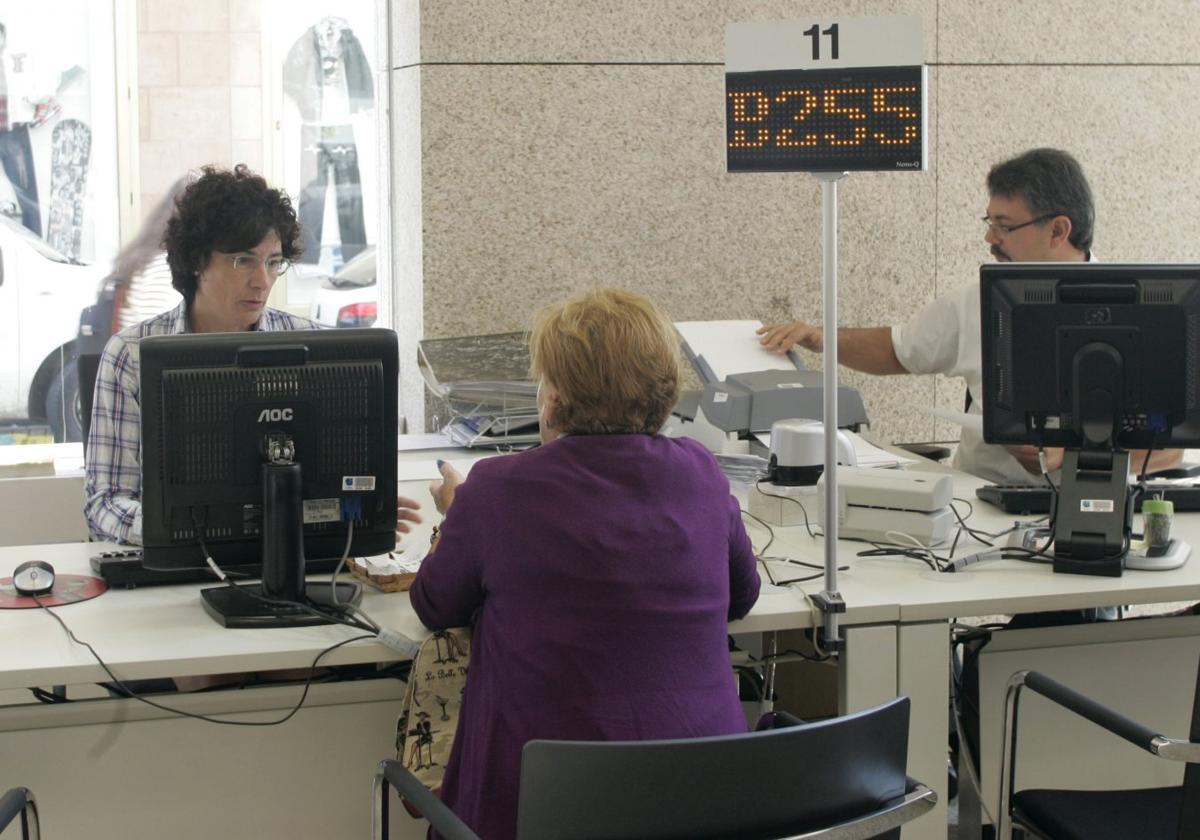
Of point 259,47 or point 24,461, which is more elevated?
point 259,47

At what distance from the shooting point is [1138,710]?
2.47m

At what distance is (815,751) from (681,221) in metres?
2.80

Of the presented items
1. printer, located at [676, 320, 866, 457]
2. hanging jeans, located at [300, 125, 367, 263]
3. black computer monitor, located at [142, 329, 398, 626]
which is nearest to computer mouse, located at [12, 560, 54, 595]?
black computer monitor, located at [142, 329, 398, 626]

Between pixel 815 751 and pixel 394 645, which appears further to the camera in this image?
pixel 394 645

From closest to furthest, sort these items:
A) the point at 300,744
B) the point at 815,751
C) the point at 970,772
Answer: the point at 815,751 < the point at 300,744 < the point at 970,772

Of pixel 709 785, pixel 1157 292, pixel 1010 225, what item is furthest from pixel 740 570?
pixel 1010 225

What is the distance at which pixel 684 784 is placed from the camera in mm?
1432

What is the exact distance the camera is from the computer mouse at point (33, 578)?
2152 millimetres

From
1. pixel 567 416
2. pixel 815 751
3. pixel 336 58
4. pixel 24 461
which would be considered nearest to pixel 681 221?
pixel 336 58

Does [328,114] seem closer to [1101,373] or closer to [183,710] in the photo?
[183,710]

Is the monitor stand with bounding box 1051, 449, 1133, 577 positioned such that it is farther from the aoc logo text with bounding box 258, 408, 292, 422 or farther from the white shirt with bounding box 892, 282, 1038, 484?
the aoc logo text with bounding box 258, 408, 292, 422

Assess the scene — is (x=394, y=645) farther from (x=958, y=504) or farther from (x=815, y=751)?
(x=958, y=504)

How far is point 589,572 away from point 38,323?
2.69 metres

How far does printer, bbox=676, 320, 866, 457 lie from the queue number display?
3.30 feet
